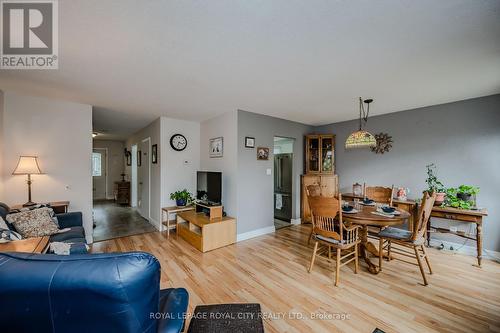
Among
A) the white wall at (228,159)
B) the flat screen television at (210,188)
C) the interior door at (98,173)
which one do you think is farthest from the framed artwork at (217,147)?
the interior door at (98,173)

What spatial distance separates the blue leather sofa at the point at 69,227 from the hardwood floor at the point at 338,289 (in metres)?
0.74

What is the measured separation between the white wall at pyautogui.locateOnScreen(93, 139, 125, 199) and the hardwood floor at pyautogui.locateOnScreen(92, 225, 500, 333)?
5.79 m

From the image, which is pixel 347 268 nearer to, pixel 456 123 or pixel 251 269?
pixel 251 269

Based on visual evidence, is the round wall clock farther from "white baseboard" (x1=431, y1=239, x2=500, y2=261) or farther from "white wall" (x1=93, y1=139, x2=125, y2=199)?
"white wall" (x1=93, y1=139, x2=125, y2=199)

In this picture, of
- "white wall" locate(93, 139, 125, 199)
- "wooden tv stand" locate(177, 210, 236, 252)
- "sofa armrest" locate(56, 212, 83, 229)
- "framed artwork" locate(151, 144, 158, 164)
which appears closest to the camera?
"sofa armrest" locate(56, 212, 83, 229)

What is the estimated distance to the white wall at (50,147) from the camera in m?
2.99

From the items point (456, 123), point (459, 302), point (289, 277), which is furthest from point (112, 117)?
point (456, 123)

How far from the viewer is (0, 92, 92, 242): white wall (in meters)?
2.99

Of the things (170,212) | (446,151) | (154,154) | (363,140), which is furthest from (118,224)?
(446,151)

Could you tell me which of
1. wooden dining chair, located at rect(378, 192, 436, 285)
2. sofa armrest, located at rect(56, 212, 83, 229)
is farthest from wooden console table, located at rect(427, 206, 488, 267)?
sofa armrest, located at rect(56, 212, 83, 229)

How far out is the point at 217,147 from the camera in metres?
4.22

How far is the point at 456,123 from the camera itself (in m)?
3.36

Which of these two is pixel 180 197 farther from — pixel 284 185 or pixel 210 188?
pixel 284 185

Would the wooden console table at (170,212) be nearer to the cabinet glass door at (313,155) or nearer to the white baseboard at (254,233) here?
the white baseboard at (254,233)
